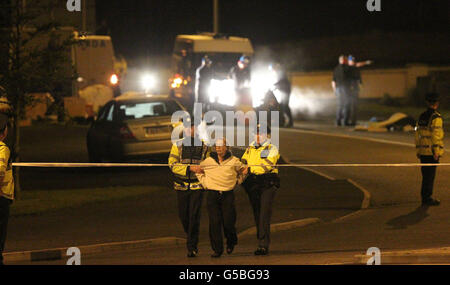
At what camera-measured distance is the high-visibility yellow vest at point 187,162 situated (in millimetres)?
10047

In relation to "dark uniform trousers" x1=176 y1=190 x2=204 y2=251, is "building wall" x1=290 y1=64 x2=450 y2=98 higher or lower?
lower

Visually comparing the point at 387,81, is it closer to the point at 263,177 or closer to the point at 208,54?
the point at 208,54

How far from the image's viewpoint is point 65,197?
14711 mm

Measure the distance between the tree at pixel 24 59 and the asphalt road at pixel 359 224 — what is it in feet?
14.0

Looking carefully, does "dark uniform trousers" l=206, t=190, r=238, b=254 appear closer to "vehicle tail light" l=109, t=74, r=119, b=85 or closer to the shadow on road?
the shadow on road

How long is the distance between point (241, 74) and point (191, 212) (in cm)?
2162

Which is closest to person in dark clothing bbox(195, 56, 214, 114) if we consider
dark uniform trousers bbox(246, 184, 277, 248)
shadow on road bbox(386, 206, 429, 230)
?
shadow on road bbox(386, 206, 429, 230)

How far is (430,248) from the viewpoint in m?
9.95

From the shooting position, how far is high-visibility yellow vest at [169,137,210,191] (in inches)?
396

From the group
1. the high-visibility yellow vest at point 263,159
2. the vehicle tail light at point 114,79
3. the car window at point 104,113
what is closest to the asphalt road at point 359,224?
the high-visibility yellow vest at point 263,159

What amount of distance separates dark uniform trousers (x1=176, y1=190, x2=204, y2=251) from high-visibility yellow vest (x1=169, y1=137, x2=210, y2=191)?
3.3 inches

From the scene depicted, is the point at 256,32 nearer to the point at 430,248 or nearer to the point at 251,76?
the point at 251,76

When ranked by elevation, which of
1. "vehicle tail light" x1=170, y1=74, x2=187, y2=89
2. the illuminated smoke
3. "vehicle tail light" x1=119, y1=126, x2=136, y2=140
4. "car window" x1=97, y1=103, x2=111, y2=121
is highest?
"car window" x1=97, y1=103, x2=111, y2=121

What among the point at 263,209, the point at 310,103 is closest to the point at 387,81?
the point at 310,103
